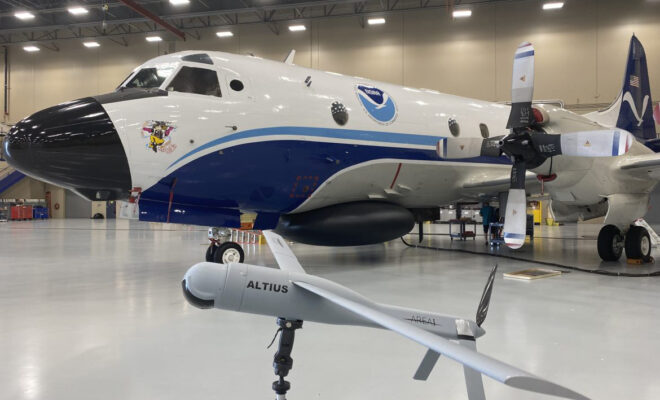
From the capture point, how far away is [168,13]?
2683cm

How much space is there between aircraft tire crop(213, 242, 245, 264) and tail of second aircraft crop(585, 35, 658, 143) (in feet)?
29.2

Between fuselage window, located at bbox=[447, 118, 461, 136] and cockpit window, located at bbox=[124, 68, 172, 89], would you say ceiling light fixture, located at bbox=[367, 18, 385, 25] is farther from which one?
cockpit window, located at bbox=[124, 68, 172, 89]

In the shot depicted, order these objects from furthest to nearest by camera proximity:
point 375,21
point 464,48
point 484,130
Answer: point 464,48
point 375,21
point 484,130

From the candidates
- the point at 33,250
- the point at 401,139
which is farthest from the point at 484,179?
the point at 33,250

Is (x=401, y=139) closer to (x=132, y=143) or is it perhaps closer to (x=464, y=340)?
(x=132, y=143)

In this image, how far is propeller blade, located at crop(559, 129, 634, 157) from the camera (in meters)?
5.47

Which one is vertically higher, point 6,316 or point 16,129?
point 16,129

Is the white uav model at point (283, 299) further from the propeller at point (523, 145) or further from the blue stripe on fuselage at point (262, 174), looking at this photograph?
the blue stripe on fuselage at point (262, 174)

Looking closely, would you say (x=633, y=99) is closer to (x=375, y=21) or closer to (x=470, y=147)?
(x=470, y=147)

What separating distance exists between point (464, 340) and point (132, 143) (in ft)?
16.6

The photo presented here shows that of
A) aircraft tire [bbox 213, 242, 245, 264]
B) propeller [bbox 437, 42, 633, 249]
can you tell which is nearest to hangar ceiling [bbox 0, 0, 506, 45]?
propeller [bbox 437, 42, 633, 249]

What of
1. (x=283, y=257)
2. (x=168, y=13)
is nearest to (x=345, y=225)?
(x=283, y=257)

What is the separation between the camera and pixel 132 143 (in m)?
5.75

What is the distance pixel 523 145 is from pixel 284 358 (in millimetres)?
5554
